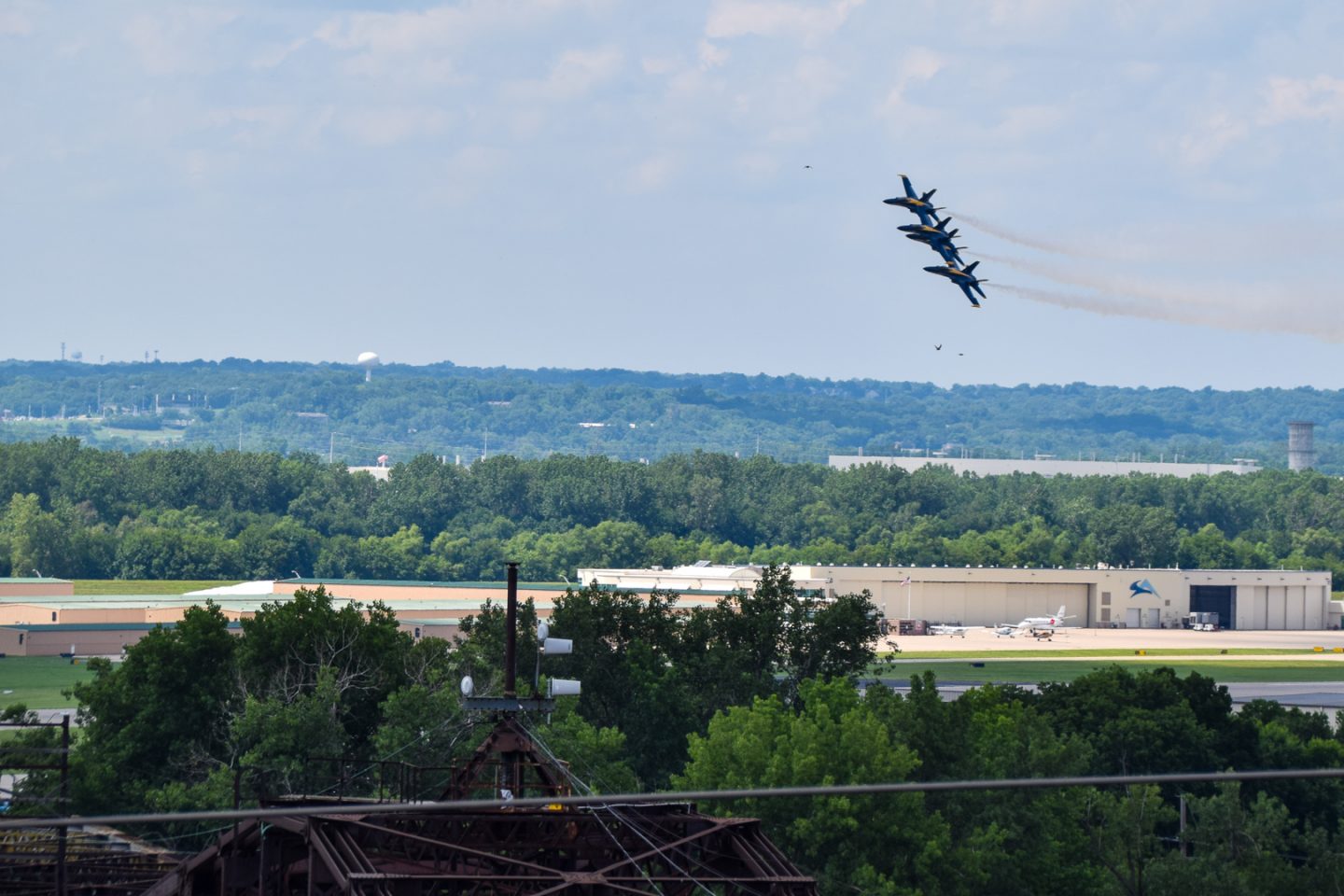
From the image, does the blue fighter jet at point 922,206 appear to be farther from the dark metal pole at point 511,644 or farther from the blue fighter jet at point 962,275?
the dark metal pole at point 511,644

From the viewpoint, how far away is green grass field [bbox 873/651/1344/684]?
444 ft

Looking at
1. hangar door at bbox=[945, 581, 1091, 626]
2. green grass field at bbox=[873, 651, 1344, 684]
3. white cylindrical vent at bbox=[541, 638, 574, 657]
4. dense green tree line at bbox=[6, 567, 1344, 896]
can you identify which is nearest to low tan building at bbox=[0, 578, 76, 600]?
green grass field at bbox=[873, 651, 1344, 684]

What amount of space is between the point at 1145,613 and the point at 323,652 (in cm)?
13860

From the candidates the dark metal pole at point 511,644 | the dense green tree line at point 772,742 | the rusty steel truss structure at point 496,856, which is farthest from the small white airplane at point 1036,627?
the rusty steel truss structure at point 496,856

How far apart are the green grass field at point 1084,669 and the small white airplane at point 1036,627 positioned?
22.0 meters

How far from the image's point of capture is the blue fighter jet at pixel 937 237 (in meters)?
74.9

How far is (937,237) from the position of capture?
7506cm

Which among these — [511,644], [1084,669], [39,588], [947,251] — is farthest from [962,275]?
[39,588]

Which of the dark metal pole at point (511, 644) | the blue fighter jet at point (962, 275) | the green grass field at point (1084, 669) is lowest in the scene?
the green grass field at point (1084, 669)

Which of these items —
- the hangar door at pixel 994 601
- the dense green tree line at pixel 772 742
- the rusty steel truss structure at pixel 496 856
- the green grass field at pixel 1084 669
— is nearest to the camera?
the rusty steel truss structure at pixel 496 856

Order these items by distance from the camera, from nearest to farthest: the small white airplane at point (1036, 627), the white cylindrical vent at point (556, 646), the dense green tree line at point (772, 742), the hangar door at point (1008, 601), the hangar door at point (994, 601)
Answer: the white cylindrical vent at point (556, 646) → the dense green tree line at point (772, 742) → the small white airplane at point (1036, 627) → the hangar door at point (994, 601) → the hangar door at point (1008, 601)

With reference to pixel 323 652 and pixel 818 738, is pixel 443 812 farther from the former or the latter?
pixel 323 652

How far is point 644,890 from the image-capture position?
1184 inches

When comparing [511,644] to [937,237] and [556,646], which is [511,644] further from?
[937,237]
